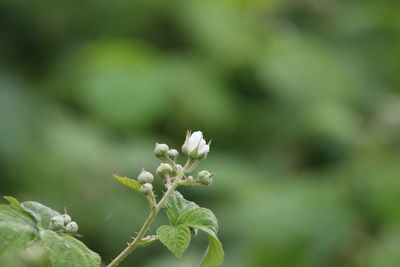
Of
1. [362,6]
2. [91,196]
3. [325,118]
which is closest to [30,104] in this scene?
[91,196]

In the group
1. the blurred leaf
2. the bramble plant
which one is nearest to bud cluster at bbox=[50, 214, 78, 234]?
the bramble plant

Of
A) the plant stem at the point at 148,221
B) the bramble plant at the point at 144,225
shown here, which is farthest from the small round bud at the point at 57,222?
the plant stem at the point at 148,221

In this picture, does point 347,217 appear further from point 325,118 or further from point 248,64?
point 248,64

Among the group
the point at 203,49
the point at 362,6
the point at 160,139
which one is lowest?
the point at 160,139

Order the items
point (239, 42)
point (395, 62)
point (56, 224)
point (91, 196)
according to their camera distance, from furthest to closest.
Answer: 1. point (395, 62)
2. point (239, 42)
3. point (91, 196)
4. point (56, 224)

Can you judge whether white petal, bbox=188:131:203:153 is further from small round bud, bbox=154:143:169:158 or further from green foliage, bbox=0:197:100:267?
green foliage, bbox=0:197:100:267
